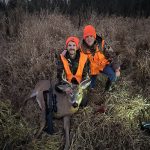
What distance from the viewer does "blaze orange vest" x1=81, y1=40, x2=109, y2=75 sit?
5.62 meters

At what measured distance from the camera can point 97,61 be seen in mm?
5688

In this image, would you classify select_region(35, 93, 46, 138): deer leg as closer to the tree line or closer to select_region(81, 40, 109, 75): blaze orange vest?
select_region(81, 40, 109, 75): blaze orange vest

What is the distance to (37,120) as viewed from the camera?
16.3ft

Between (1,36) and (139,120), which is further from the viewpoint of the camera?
(1,36)

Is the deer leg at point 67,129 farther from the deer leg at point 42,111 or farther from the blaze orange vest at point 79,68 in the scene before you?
the blaze orange vest at point 79,68

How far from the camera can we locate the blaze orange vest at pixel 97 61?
5.62 meters

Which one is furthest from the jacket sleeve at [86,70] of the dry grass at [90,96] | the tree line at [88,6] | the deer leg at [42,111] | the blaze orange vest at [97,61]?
the tree line at [88,6]

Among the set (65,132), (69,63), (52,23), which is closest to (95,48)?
(69,63)

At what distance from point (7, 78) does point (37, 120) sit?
1.31 meters

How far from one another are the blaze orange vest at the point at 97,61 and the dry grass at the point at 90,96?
0.39 m

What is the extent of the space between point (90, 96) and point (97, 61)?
70 centimetres

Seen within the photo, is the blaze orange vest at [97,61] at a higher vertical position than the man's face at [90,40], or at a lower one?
lower

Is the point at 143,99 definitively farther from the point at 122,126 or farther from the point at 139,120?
the point at 122,126

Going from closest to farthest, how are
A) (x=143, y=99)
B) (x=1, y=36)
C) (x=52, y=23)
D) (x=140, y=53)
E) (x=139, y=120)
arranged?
1. (x=139, y=120)
2. (x=143, y=99)
3. (x=140, y=53)
4. (x=1, y=36)
5. (x=52, y=23)
